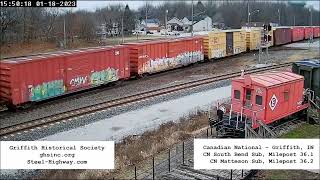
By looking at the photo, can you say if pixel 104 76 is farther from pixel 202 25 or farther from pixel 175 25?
pixel 202 25

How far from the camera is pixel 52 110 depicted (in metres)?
22.9

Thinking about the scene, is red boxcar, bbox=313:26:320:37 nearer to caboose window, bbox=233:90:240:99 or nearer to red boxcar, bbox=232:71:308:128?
red boxcar, bbox=232:71:308:128

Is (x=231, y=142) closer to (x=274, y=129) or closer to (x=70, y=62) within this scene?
(x=274, y=129)

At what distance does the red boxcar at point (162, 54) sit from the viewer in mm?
32594

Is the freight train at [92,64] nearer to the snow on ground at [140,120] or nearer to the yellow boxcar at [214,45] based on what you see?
the yellow boxcar at [214,45]

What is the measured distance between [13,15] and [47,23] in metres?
9.52

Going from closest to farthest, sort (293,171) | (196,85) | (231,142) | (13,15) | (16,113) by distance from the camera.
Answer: (231,142) → (293,171) → (16,113) → (196,85) → (13,15)

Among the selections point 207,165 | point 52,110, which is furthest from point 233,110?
point 52,110

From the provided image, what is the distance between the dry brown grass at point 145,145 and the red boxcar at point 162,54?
12.4m

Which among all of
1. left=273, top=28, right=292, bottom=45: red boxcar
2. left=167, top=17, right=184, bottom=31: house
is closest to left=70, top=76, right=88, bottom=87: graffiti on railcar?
left=273, top=28, right=292, bottom=45: red boxcar

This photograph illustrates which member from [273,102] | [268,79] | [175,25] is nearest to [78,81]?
[268,79]

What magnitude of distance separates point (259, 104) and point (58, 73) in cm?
1338

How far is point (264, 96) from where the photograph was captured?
1695 cm

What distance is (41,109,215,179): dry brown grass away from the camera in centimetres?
1316
